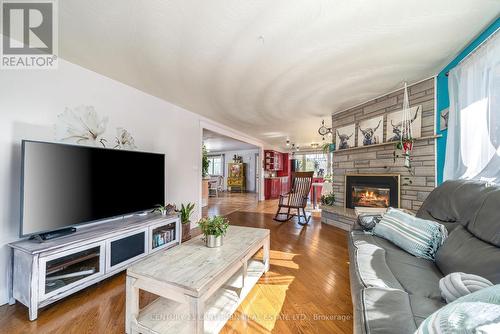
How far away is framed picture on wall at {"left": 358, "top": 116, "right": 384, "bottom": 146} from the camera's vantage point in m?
3.15

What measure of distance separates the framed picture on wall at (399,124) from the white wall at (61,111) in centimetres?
335

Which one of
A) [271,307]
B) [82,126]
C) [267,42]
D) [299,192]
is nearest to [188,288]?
[271,307]

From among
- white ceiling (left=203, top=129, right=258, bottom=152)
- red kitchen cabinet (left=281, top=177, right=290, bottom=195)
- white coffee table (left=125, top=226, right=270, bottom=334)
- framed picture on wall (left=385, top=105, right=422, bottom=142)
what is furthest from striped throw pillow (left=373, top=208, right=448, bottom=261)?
red kitchen cabinet (left=281, top=177, right=290, bottom=195)

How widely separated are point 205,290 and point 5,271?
181 cm

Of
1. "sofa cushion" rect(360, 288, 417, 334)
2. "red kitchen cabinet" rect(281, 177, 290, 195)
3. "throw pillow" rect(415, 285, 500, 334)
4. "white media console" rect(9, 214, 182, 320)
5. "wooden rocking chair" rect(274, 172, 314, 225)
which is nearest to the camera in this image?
"throw pillow" rect(415, 285, 500, 334)

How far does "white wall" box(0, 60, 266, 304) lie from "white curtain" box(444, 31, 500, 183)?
3575 mm

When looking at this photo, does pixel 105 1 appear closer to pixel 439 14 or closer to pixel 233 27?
pixel 233 27

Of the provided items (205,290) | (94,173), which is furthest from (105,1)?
(205,290)

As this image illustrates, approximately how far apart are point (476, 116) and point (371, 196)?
5.98ft

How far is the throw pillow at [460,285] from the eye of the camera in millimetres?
829

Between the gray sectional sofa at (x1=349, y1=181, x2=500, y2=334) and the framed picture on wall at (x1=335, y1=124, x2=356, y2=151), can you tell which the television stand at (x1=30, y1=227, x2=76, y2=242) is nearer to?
the gray sectional sofa at (x1=349, y1=181, x2=500, y2=334)

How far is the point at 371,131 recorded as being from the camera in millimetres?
3277

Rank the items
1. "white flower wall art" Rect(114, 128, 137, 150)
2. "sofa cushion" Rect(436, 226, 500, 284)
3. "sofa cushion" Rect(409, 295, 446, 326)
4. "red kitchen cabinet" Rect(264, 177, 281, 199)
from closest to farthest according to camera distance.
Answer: "sofa cushion" Rect(409, 295, 446, 326) → "sofa cushion" Rect(436, 226, 500, 284) → "white flower wall art" Rect(114, 128, 137, 150) → "red kitchen cabinet" Rect(264, 177, 281, 199)

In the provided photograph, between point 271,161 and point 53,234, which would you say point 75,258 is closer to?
point 53,234
